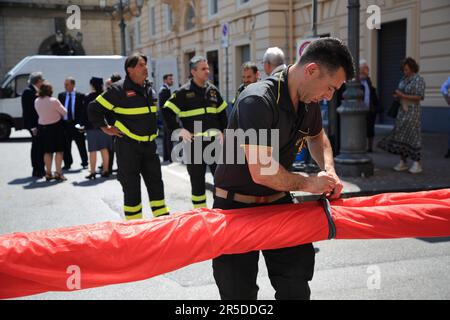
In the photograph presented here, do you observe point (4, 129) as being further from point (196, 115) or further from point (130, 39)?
point (130, 39)

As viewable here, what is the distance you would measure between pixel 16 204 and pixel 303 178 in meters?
6.50

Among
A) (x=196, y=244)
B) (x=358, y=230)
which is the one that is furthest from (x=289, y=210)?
(x=196, y=244)

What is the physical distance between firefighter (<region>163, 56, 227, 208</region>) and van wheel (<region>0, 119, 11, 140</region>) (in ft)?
49.0

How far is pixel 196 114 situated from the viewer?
6023mm

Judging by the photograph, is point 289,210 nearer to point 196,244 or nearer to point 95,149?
point 196,244

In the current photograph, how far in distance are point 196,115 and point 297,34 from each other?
13.4 metres

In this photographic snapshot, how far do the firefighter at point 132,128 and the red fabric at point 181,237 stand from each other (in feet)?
9.77

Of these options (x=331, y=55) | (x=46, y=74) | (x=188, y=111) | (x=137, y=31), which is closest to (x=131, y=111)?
(x=188, y=111)

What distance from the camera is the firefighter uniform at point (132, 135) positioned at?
541cm

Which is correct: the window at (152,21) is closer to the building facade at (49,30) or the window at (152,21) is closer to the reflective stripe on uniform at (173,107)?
the building facade at (49,30)

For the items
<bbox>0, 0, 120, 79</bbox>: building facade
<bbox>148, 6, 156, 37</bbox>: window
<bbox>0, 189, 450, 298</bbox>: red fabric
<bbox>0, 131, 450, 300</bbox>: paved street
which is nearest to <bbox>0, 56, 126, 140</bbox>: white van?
<bbox>0, 131, 450, 300</bbox>: paved street

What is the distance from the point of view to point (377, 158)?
10539 millimetres

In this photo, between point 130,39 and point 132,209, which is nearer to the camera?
point 132,209

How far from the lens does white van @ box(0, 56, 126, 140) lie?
18828 millimetres
